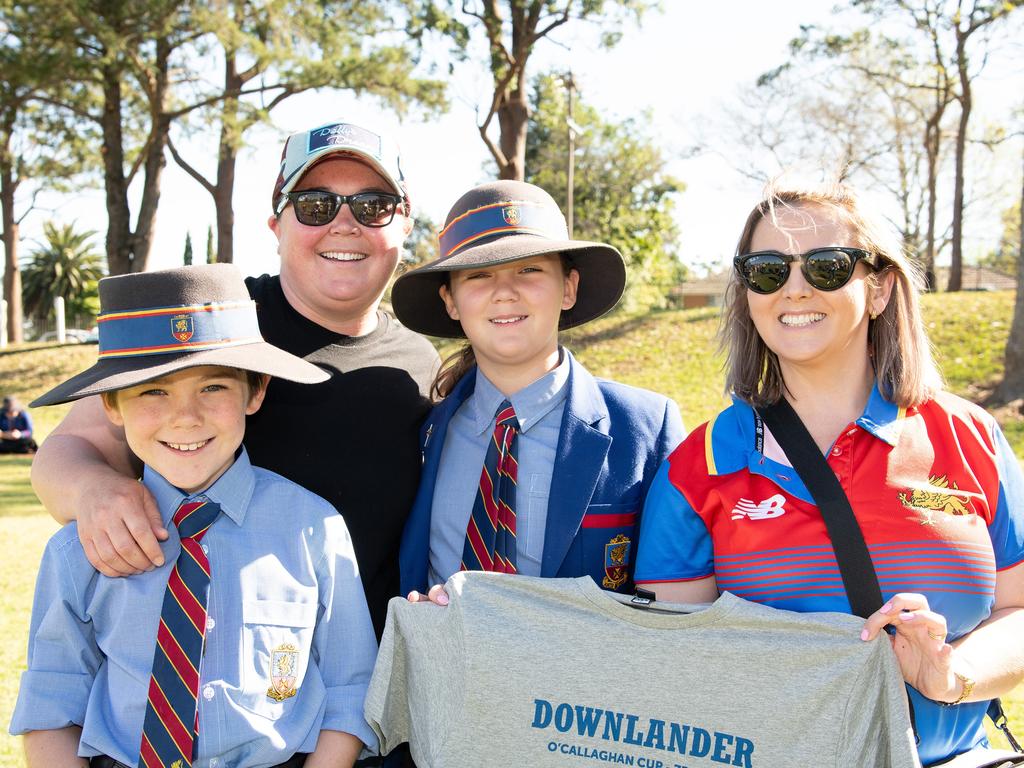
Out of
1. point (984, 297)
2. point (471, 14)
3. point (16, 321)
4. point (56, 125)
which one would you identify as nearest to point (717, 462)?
point (471, 14)

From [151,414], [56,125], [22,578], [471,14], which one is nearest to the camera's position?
[151,414]

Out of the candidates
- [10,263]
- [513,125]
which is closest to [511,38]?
[513,125]

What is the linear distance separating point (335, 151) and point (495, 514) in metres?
1.50

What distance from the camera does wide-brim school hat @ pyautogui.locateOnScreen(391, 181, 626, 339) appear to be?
10.1 ft

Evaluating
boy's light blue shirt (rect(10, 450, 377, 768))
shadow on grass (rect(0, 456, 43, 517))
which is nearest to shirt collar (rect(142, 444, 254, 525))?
boy's light blue shirt (rect(10, 450, 377, 768))

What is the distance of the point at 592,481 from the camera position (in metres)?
2.97

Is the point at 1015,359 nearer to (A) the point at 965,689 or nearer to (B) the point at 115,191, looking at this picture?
(A) the point at 965,689

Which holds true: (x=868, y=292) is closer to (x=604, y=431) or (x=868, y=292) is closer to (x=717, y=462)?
(x=717, y=462)

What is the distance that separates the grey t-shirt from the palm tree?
6835 centimetres

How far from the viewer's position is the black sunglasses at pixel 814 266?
2646mm

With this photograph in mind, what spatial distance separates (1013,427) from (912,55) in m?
15.4

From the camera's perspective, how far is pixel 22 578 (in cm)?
827

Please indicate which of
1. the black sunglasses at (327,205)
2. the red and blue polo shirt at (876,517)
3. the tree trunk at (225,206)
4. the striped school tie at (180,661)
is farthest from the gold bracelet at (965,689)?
the tree trunk at (225,206)

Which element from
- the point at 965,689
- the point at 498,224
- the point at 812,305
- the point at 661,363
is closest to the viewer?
the point at 965,689
